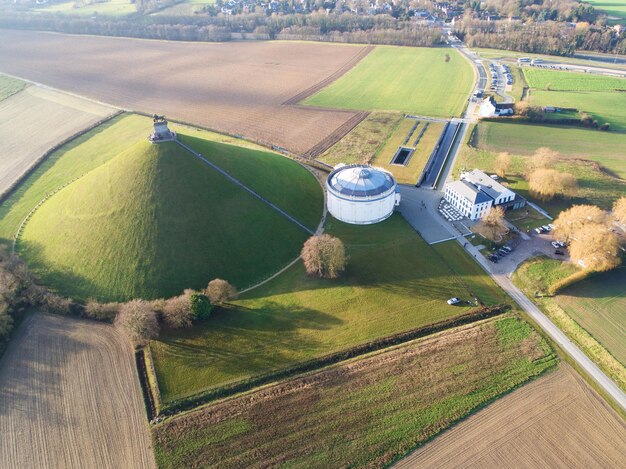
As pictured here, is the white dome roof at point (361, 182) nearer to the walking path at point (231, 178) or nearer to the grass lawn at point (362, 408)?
the walking path at point (231, 178)

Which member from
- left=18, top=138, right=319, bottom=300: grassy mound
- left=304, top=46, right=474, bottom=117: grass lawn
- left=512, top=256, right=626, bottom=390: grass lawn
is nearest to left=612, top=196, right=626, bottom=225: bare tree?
left=512, top=256, right=626, bottom=390: grass lawn

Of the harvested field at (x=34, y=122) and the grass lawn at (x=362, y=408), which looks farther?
the harvested field at (x=34, y=122)

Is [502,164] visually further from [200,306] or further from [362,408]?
[200,306]

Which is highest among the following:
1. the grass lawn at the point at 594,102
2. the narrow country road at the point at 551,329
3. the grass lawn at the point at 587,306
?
the grass lawn at the point at 594,102

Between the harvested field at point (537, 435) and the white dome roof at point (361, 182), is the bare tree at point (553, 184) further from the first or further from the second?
the harvested field at point (537, 435)

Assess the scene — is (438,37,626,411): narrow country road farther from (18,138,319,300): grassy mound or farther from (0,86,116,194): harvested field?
(0,86,116,194): harvested field

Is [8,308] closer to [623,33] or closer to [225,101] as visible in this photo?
[225,101]

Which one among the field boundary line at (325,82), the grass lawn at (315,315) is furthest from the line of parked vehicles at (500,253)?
the field boundary line at (325,82)

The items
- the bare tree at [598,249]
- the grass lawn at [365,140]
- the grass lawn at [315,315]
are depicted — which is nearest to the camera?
the grass lawn at [315,315]

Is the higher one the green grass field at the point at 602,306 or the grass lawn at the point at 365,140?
the grass lawn at the point at 365,140

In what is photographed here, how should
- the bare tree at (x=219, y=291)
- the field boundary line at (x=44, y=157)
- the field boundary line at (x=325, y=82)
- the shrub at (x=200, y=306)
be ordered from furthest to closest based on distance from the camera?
the field boundary line at (x=325, y=82), the field boundary line at (x=44, y=157), the bare tree at (x=219, y=291), the shrub at (x=200, y=306)
